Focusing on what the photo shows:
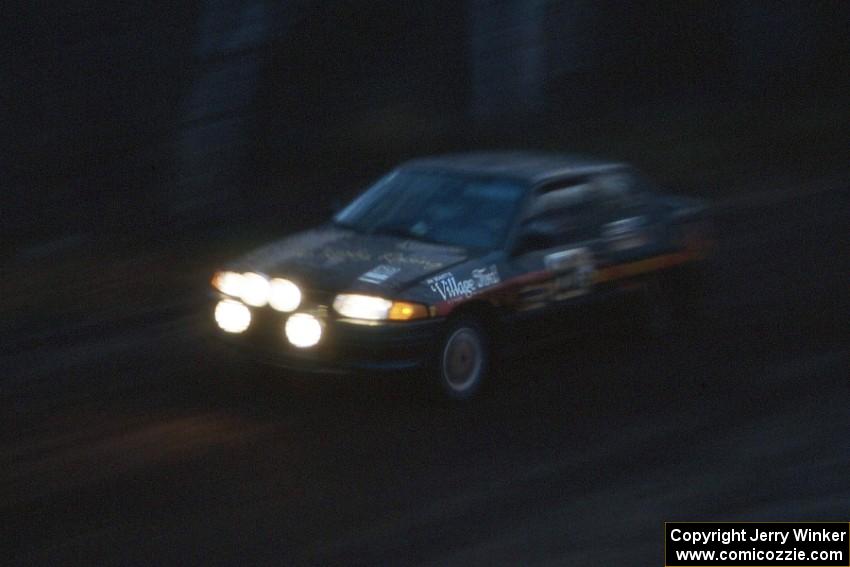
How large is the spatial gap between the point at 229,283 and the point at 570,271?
7.23ft

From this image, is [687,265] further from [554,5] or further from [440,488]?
[554,5]

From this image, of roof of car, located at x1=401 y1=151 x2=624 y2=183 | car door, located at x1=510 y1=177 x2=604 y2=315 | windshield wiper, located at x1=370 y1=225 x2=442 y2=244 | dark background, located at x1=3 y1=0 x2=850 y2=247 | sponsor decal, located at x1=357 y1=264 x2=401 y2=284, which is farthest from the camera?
dark background, located at x1=3 y1=0 x2=850 y2=247

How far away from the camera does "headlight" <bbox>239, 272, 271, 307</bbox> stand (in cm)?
884

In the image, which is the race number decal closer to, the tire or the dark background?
the tire

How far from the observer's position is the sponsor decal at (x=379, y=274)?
862cm

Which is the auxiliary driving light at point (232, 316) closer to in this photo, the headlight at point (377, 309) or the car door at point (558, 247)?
the headlight at point (377, 309)

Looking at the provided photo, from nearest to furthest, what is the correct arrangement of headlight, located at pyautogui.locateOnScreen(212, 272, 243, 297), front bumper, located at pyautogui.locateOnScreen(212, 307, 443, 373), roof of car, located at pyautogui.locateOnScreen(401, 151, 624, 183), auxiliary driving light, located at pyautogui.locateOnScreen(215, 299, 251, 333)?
front bumper, located at pyautogui.locateOnScreen(212, 307, 443, 373)
auxiliary driving light, located at pyautogui.locateOnScreen(215, 299, 251, 333)
headlight, located at pyautogui.locateOnScreen(212, 272, 243, 297)
roof of car, located at pyautogui.locateOnScreen(401, 151, 624, 183)

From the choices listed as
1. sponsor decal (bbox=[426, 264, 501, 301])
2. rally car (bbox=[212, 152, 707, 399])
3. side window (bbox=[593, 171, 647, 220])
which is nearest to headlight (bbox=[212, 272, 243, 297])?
rally car (bbox=[212, 152, 707, 399])

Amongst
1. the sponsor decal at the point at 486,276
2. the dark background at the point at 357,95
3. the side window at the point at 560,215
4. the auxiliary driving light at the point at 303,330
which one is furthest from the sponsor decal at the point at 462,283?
the dark background at the point at 357,95

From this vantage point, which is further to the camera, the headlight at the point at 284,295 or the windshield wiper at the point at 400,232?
the windshield wiper at the point at 400,232

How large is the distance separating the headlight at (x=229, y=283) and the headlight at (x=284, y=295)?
31 centimetres

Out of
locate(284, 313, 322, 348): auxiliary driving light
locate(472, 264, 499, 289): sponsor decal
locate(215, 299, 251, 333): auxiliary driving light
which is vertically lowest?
locate(284, 313, 322, 348): auxiliary driving light

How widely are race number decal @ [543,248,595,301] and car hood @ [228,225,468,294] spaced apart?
669 millimetres

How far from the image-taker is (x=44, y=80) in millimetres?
17453
